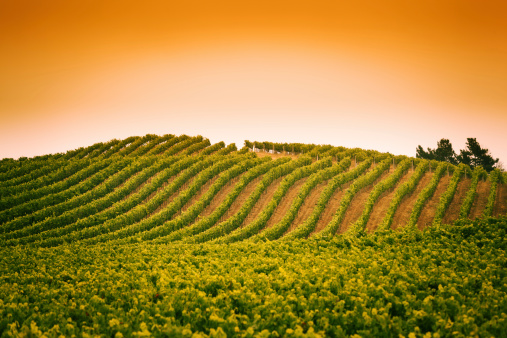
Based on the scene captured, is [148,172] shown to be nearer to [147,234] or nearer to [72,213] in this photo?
[72,213]

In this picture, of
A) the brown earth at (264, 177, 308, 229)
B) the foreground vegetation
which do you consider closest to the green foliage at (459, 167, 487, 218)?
the foreground vegetation

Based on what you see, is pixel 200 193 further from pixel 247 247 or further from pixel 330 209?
pixel 247 247

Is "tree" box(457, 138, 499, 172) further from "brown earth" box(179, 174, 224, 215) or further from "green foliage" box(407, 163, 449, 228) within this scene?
"brown earth" box(179, 174, 224, 215)

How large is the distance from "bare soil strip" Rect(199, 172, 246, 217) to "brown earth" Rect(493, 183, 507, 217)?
25822mm

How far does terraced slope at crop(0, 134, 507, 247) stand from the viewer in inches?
1446

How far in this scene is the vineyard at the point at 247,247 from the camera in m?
14.0

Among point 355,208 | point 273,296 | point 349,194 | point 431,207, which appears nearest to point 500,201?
point 431,207

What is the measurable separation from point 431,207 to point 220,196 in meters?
21.1

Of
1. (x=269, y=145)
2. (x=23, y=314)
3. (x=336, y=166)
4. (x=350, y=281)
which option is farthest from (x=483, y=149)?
(x=23, y=314)

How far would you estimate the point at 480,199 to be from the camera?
143 feet

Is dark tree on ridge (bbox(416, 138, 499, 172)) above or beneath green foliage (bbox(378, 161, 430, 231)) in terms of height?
above

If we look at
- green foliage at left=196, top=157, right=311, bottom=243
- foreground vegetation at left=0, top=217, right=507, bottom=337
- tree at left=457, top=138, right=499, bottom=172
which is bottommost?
foreground vegetation at left=0, top=217, right=507, bottom=337

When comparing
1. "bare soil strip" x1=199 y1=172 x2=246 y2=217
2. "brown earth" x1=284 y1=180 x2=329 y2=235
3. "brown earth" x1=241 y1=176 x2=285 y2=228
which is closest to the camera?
"brown earth" x1=284 y1=180 x2=329 y2=235

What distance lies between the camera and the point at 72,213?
1542 inches
